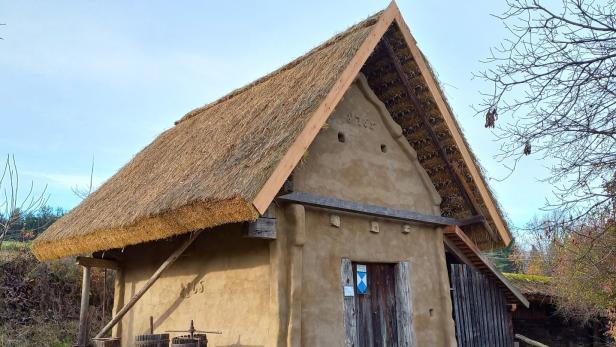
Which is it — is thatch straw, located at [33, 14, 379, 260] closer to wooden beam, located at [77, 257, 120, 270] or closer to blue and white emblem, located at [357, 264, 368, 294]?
wooden beam, located at [77, 257, 120, 270]

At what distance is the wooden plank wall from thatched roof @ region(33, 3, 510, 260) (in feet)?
A: 3.64

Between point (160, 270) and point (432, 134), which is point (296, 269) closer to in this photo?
point (160, 270)

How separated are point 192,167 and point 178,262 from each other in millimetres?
1441

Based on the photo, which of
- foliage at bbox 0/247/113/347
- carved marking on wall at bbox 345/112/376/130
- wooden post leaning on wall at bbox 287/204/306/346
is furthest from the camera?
foliage at bbox 0/247/113/347

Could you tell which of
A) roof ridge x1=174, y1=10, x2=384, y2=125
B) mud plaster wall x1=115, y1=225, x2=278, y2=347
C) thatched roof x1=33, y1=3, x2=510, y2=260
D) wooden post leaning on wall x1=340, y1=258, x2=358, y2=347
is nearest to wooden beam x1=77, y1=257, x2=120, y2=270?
thatched roof x1=33, y1=3, x2=510, y2=260

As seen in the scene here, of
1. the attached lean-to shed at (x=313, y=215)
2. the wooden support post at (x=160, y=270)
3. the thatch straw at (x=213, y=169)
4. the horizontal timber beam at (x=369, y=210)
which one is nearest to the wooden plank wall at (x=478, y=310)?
the attached lean-to shed at (x=313, y=215)

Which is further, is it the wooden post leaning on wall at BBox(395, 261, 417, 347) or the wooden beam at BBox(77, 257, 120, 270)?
the wooden beam at BBox(77, 257, 120, 270)

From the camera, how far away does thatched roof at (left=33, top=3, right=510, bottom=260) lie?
17.6 feet

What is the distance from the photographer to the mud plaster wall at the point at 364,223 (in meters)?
6.21

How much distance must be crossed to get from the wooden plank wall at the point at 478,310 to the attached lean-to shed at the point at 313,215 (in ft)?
0.34

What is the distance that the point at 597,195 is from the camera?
4207mm

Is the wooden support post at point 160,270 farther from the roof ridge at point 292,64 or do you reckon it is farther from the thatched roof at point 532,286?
the thatched roof at point 532,286

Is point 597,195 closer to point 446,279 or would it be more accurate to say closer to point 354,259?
point 354,259

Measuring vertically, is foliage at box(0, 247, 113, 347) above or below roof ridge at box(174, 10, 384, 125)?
below
